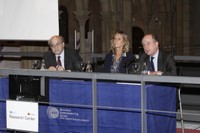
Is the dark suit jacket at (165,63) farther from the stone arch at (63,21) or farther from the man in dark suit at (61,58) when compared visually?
the stone arch at (63,21)

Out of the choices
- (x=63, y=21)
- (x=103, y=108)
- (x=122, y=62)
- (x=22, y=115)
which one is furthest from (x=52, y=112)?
(x=63, y=21)

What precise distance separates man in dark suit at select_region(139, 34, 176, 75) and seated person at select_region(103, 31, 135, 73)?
38 cm

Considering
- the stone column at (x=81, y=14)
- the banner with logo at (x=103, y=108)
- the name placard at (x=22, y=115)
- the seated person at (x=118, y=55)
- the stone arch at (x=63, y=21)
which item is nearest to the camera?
the banner with logo at (x=103, y=108)

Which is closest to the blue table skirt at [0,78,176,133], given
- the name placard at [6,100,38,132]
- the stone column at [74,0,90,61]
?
the name placard at [6,100,38,132]

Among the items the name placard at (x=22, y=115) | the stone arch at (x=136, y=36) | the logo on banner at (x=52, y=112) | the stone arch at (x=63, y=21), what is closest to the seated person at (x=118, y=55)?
the logo on banner at (x=52, y=112)

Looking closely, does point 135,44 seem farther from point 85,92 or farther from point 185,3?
point 85,92

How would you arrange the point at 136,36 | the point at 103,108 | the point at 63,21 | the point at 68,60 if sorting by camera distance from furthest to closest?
the point at 136,36
the point at 63,21
the point at 68,60
the point at 103,108

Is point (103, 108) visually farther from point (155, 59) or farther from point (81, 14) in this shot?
point (81, 14)

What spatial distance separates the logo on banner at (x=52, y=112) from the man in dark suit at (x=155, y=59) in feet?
3.67

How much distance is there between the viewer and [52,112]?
4824mm

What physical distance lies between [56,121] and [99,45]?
20.1 metres

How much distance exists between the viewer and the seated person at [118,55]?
18.7 feet

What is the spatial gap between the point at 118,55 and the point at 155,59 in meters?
0.61

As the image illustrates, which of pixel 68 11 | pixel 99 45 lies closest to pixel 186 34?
pixel 99 45
